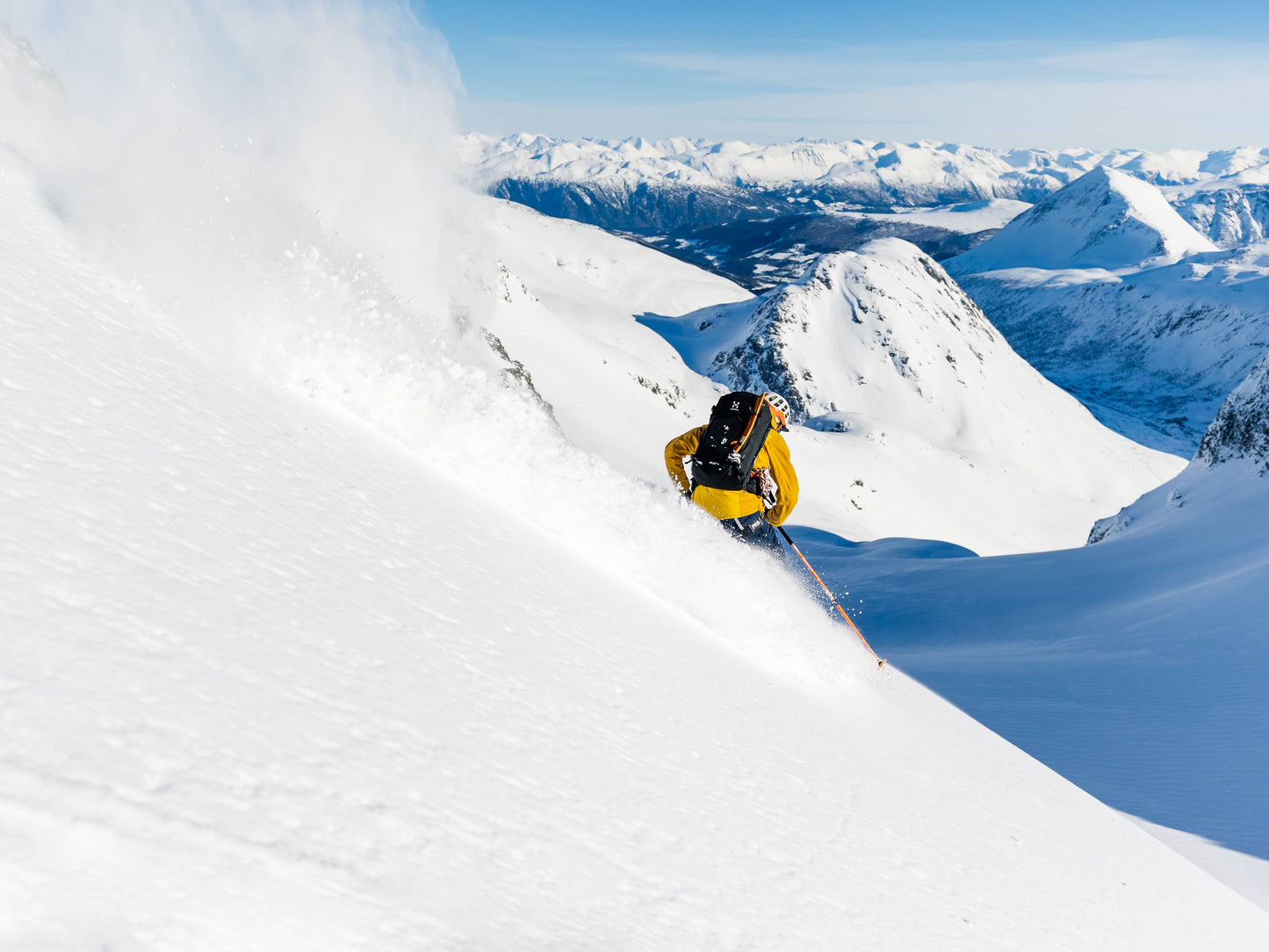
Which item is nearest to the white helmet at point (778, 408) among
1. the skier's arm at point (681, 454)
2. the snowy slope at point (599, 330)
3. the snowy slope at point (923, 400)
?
the skier's arm at point (681, 454)

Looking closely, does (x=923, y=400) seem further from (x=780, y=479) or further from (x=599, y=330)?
(x=780, y=479)

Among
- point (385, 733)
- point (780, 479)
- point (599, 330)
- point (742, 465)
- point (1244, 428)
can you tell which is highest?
point (599, 330)

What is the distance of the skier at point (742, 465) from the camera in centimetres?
837

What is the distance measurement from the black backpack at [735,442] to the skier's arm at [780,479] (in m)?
0.21

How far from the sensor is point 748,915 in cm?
304

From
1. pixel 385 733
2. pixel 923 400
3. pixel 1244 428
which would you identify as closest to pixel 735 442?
pixel 385 733

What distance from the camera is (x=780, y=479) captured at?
342 inches

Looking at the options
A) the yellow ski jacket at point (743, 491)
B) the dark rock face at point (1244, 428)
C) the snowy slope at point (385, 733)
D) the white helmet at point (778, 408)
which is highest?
the dark rock face at point (1244, 428)

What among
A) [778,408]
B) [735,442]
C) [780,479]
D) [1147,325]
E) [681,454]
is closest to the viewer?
[735,442]

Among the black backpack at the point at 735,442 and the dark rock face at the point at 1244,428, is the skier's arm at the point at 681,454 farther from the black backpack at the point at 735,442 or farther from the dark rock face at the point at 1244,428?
the dark rock face at the point at 1244,428

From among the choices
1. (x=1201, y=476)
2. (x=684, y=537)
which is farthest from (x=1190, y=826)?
(x=1201, y=476)

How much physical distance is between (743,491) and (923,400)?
8265 centimetres

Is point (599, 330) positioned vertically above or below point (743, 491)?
above

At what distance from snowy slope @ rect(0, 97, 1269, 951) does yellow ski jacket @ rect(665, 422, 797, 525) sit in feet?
5.06
